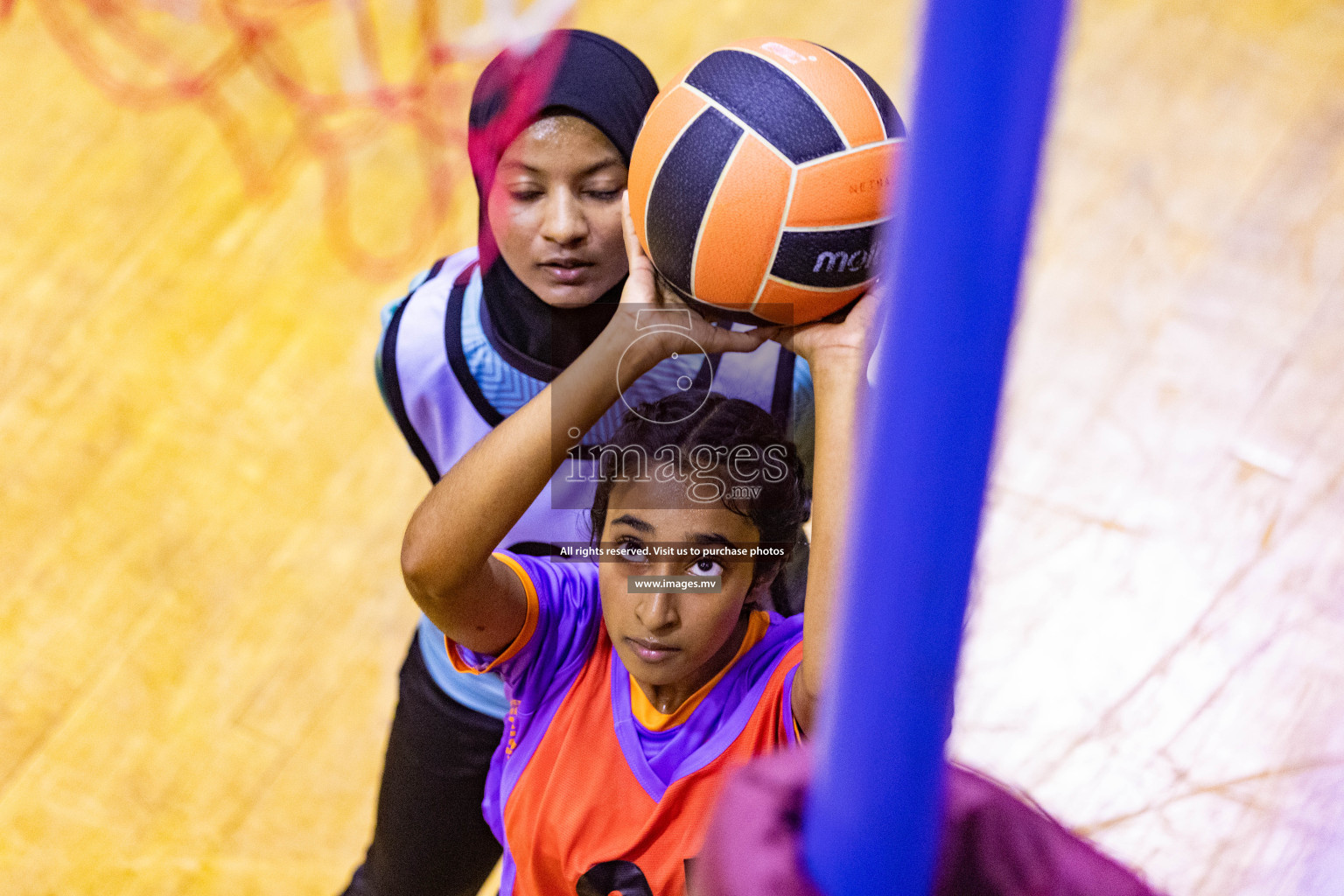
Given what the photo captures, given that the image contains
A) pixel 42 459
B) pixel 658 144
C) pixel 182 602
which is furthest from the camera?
pixel 42 459

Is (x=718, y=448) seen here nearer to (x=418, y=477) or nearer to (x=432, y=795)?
(x=432, y=795)

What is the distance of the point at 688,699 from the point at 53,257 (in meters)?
1.72

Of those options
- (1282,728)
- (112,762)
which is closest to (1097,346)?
(1282,728)

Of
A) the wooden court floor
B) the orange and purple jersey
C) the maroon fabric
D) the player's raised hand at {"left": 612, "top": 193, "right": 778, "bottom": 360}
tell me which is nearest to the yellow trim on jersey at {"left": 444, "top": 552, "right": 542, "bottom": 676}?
the orange and purple jersey

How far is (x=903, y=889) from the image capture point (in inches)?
10.2

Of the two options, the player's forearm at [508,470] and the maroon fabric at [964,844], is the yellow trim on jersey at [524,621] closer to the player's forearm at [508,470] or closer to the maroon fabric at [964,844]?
the player's forearm at [508,470]

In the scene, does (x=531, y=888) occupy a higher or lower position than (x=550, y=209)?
lower

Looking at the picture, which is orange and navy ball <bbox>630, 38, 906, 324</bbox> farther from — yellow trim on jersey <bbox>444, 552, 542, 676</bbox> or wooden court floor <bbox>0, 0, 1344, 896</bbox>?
wooden court floor <bbox>0, 0, 1344, 896</bbox>

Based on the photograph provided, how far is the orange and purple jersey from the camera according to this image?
30.8 inches

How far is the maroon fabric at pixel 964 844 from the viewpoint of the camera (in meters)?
0.29

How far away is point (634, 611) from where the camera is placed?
780 millimetres

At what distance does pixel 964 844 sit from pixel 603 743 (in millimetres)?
537

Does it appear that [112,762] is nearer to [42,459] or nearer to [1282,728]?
[42,459]

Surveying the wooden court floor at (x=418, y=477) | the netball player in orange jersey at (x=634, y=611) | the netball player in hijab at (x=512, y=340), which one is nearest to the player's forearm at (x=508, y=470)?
the netball player in orange jersey at (x=634, y=611)
